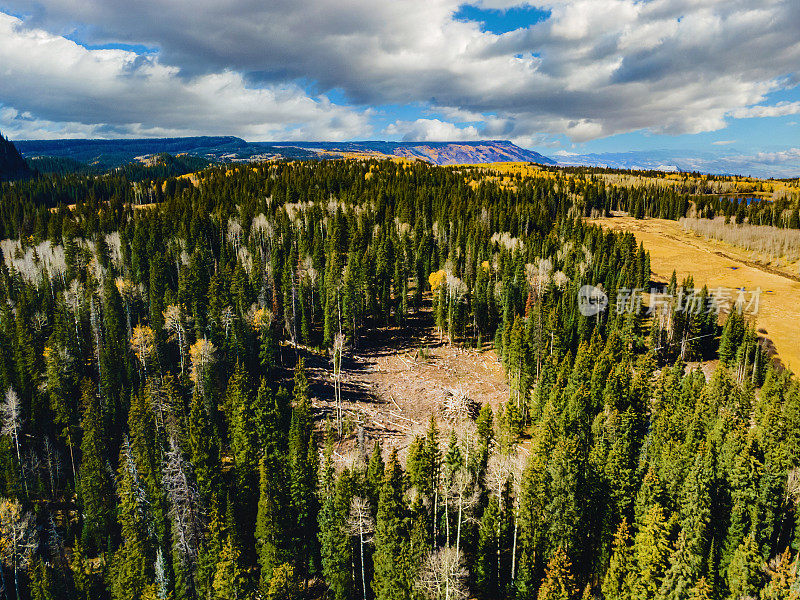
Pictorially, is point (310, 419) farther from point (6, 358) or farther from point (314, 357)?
point (6, 358)

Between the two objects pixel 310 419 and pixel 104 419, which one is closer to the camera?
pixel 310 419

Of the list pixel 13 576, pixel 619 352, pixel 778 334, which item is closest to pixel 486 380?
pixel 619 352

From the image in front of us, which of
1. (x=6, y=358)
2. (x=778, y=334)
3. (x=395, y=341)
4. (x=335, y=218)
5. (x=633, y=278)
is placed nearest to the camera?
(x=6, y=358)

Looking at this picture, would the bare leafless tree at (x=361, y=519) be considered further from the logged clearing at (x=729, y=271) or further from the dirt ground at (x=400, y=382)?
the logged clearing at (x=729, y=271)

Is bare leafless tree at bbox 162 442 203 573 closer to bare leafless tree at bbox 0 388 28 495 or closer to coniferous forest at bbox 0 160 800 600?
coniferous forest at bbox 0 160 800 600

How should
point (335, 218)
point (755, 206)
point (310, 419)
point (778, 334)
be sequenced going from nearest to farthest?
point (310, 419), point (778, 334), point (335, 218), point (755, 206)

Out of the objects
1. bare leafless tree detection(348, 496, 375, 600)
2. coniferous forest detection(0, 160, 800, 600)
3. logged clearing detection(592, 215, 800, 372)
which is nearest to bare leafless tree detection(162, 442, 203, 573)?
coniferous forest detection(0, 160, 800, 600)
